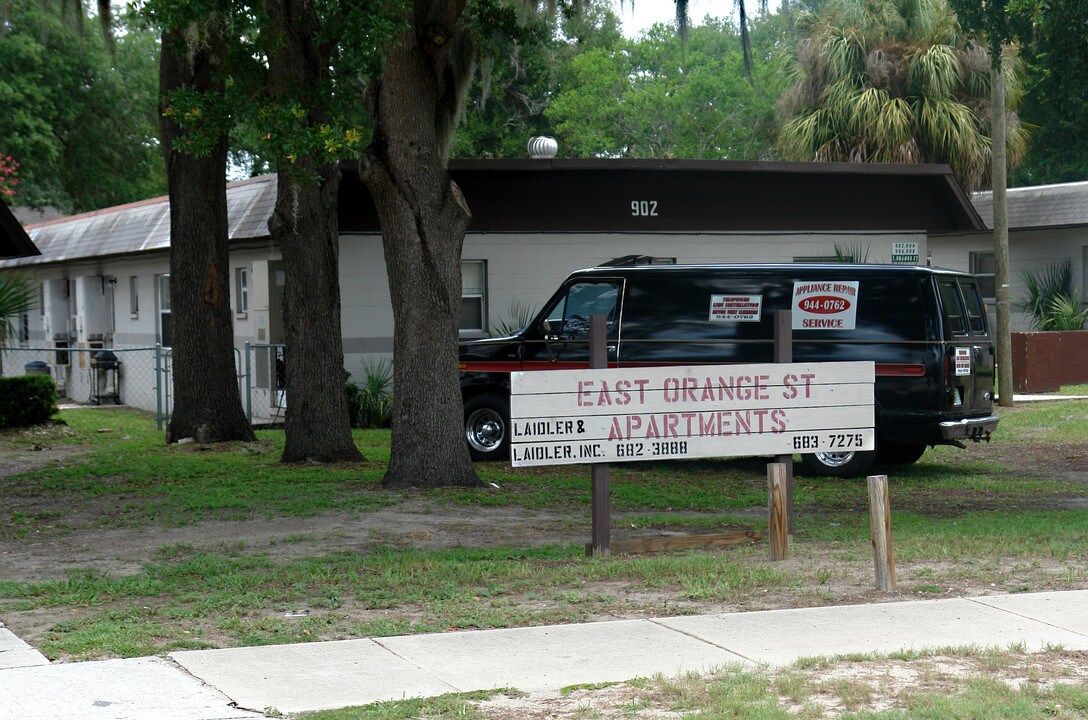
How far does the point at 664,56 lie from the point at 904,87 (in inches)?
1135

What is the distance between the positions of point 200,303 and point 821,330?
8.66m

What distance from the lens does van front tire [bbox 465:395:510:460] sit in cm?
1653

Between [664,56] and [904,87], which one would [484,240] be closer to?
[904,87]

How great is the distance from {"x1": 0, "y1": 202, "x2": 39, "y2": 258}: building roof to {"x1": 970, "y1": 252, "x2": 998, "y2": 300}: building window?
63.8 ft

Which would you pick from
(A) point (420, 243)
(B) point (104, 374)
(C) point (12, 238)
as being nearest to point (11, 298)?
(C) point (12, 238)

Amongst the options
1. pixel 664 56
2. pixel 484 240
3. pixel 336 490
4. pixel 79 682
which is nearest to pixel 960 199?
pixel 484 240

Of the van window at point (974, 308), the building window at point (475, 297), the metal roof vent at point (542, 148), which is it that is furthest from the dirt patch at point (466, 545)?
the metal roof vent at point (542, 148)

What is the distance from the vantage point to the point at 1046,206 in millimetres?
27656

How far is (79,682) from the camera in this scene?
6.34m

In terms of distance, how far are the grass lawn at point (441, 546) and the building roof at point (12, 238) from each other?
11.2ft

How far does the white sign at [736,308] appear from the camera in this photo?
15.3 meters

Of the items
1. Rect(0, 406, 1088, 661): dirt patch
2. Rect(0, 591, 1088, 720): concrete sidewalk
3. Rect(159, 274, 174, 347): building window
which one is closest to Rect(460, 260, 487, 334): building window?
Rect(159, 274, 174, 347): building window

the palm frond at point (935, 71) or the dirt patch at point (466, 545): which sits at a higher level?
the palm frond at point (935, 71)

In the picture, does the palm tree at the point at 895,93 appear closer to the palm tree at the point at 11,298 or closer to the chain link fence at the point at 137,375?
the chain link fence at the point at 137,375
